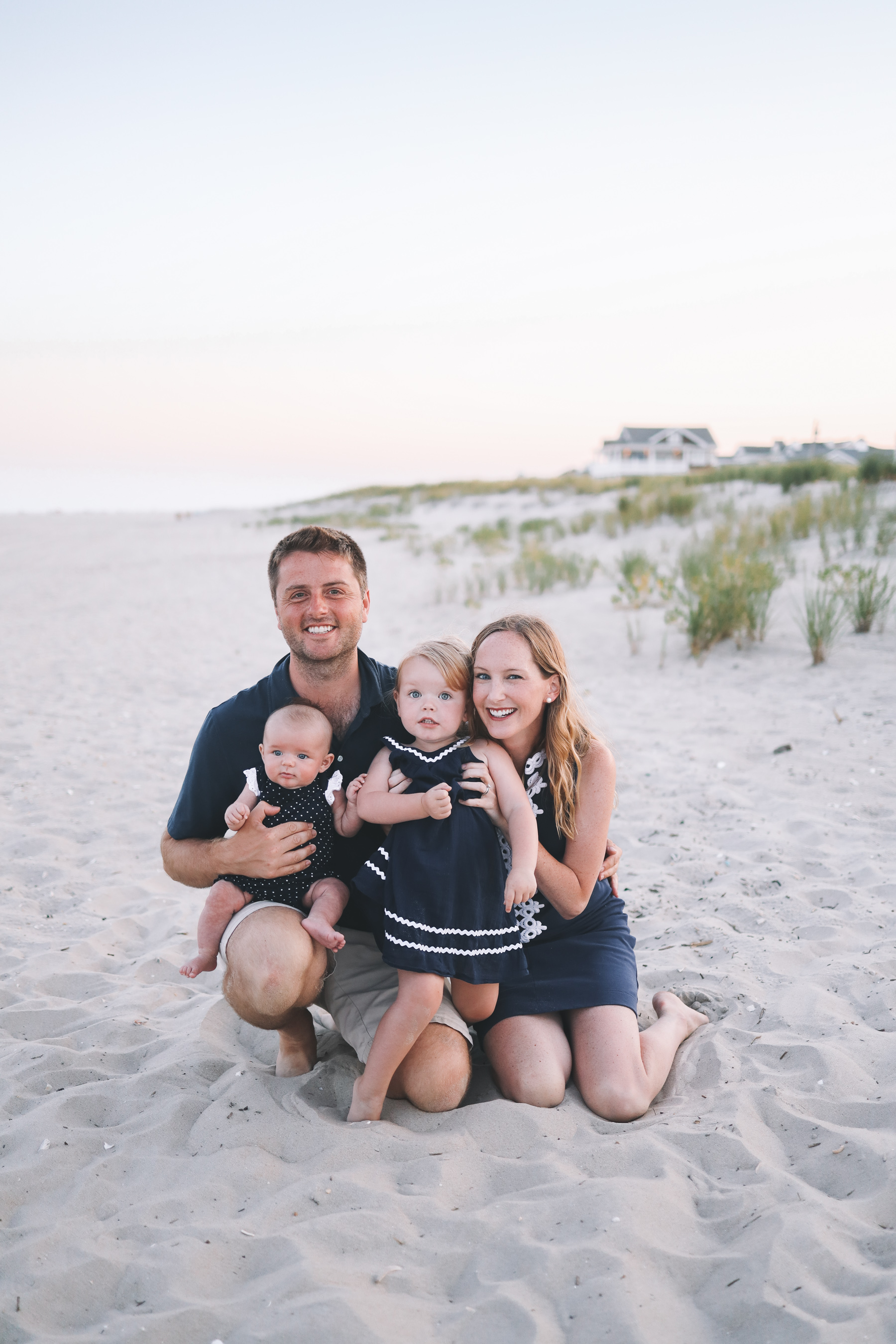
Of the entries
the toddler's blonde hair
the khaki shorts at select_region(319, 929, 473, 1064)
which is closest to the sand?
the khaki shorts at select_region(319, 929, 473, 1064)

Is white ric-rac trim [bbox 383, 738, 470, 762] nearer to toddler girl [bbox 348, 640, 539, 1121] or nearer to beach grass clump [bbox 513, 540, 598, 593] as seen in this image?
toddler girl [bbox 348, 640, 539, 1121]

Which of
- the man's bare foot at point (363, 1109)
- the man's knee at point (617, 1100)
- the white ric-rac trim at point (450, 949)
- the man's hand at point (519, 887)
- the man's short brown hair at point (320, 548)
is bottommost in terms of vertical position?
the man's knee at point (617, 1100)

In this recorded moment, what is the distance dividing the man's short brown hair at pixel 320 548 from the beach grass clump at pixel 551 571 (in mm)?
9906

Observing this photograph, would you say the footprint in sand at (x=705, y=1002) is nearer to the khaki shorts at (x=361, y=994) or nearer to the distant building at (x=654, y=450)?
the khaki shorts at (x=361, y=994)

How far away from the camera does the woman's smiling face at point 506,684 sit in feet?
8.93

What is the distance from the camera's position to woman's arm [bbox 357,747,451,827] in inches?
98.7

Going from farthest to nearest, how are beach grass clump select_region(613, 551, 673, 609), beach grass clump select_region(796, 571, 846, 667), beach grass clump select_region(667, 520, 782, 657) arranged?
beach grass clump select_region(613, 551, 673, 609) → beach grass clump select_region(667, 520, 782, 657) → beach grass clump select_region(796, 571, 846, 667)

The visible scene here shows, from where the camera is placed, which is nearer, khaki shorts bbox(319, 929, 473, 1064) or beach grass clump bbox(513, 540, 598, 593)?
khaki shorts bbox(319, 929, 473, 1064)

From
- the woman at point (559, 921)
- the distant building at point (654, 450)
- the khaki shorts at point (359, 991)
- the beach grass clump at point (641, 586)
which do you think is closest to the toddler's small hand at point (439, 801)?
the woman at point (559, 921)

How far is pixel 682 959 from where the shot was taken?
3.50m

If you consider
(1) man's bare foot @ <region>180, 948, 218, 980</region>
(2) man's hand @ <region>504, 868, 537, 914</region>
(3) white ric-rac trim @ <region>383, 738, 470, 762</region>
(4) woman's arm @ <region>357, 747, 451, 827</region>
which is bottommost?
(1) man's bare foot @ <region>180, 948, 218, 980</region>

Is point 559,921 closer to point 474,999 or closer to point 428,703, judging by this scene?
point 474,999

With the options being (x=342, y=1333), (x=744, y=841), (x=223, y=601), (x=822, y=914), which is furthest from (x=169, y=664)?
(x=342, y=1333)

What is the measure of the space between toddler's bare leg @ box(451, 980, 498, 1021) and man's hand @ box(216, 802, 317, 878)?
59cm
